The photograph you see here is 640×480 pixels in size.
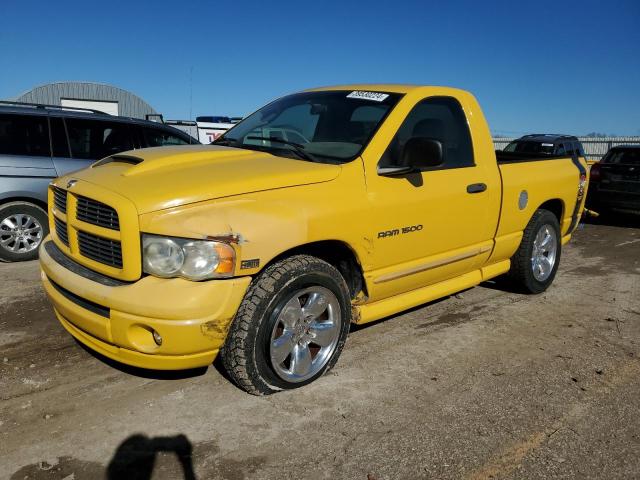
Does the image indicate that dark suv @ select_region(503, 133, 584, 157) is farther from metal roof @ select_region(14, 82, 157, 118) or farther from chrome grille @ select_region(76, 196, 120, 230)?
metal roof @ select_region(14, 82, 157, 118)

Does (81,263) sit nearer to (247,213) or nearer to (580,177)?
(247,213)

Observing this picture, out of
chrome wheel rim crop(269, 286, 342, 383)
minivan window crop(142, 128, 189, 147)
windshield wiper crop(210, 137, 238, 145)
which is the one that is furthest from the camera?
minivan window crop(142, 128, 189, 147)

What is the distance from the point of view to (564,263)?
281 inches

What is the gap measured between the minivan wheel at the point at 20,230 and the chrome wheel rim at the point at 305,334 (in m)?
4.61

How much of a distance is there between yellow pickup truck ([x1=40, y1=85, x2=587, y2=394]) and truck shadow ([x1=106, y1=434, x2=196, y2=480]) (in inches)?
15.0

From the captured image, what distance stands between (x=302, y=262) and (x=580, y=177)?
395 cm

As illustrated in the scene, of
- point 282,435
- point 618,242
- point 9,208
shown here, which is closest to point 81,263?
point 282,435

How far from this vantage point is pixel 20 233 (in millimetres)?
6461

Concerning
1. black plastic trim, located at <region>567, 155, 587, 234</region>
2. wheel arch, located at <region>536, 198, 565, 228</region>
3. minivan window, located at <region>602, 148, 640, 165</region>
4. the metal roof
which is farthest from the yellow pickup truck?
the metal roof

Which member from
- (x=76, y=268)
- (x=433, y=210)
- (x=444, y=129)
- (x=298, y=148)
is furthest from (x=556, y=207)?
(x=76, y=268)

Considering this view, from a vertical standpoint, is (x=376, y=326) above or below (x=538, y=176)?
below

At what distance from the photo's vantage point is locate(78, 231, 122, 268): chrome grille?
2.87m

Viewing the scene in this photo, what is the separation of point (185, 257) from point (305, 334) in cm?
95

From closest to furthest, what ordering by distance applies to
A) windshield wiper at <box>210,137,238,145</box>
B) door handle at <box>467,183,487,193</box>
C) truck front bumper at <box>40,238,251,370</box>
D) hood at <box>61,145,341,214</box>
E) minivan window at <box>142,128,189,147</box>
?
truck front bumper at <box>40,238,251,370</box>, hood at <box>61,145,341,214</box>, door handle at <box>467,183,487,193</box>, windshield wiper at <box>210,137,238,145</box>, minivan window at <box>142,128,189,147</box>
